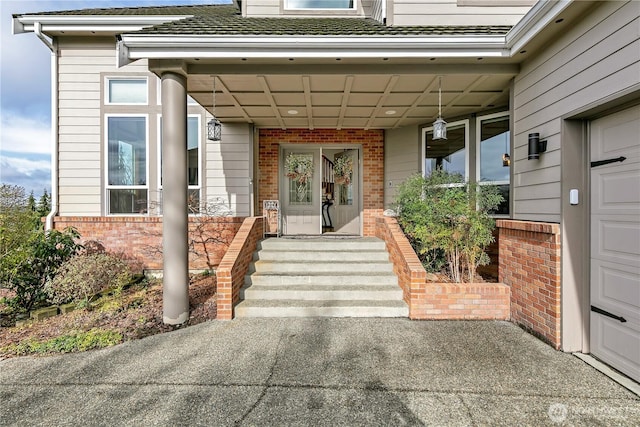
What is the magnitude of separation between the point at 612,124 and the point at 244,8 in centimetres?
634

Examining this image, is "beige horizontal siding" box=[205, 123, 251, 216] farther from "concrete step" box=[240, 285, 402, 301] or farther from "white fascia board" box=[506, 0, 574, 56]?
"white fascia board" box=[506, 0, 574, 56]

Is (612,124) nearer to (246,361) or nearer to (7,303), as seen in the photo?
(246,361)

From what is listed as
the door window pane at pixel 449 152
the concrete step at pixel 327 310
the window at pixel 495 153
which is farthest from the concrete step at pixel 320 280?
the door window pane at pixel 449 152

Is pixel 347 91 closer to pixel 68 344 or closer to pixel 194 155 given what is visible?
pixel 194 155

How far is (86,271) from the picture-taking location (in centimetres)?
490

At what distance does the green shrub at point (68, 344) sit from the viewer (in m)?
3.29

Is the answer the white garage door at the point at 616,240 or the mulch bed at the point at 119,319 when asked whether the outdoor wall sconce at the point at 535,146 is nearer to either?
the white garage door at the point at 616,240

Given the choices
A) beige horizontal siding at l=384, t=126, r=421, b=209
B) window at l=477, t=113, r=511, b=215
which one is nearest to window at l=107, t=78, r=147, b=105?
beige horizontal siding at l=384, t=126, r=421, b=209

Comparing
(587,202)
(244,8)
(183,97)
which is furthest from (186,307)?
(244,8)

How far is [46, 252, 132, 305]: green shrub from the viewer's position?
463 cm

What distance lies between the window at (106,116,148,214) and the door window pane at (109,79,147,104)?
15.5 inches

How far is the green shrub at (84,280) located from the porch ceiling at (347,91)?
335 centimetres

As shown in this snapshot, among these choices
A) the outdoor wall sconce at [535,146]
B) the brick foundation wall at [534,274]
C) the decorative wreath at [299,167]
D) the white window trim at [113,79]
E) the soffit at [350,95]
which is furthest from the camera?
the decorative wreath at [299,167]

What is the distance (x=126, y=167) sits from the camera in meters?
6.78
